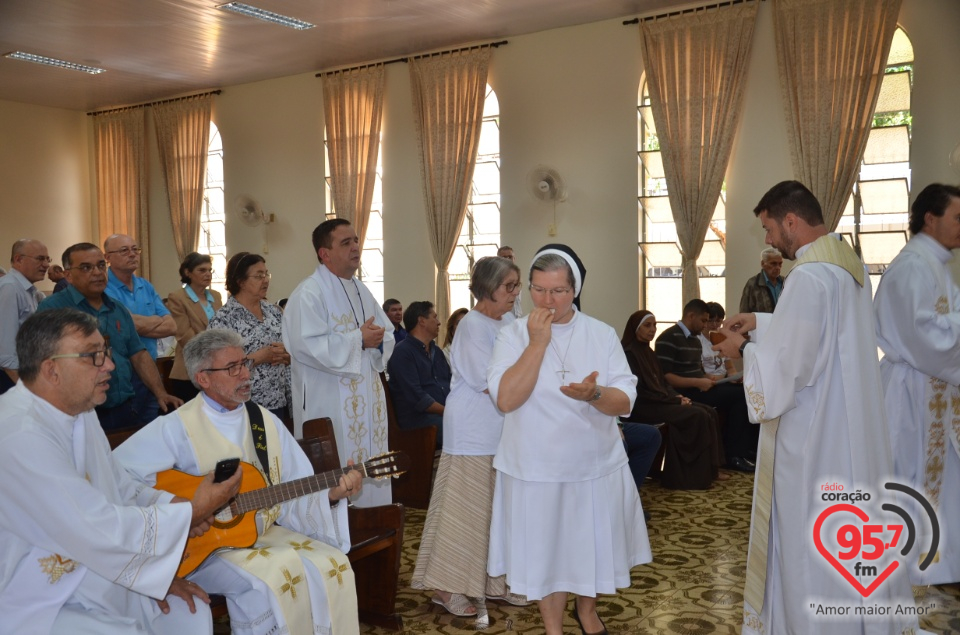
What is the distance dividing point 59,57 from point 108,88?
79.4 inches

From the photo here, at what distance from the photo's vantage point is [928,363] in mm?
4516

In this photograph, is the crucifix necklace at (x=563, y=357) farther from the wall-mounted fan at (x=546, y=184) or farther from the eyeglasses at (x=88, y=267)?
the wall-mounted fan at (x=546, y=184)

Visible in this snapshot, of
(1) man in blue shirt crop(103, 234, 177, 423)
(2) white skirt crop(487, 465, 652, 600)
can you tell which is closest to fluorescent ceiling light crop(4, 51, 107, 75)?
(1) man in blue shirt crop(103, 234, 177, 423)

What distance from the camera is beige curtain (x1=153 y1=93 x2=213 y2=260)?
1452cm

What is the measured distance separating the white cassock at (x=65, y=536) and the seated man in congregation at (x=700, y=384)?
5700mm

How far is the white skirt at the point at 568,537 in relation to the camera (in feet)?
11.6

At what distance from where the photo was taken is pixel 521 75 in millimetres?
11453

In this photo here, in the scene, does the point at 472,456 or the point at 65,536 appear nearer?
the point at 65,536

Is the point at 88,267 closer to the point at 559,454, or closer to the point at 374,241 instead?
the point at 559,454

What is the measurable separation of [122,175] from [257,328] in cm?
1167

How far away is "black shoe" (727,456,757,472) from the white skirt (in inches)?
182

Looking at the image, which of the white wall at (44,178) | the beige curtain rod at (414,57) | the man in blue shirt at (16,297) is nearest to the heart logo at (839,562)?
the man in blue shirt at (16,297)

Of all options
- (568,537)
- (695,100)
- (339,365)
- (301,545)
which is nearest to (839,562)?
(568,537)

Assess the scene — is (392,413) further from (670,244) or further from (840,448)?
(670,244)
